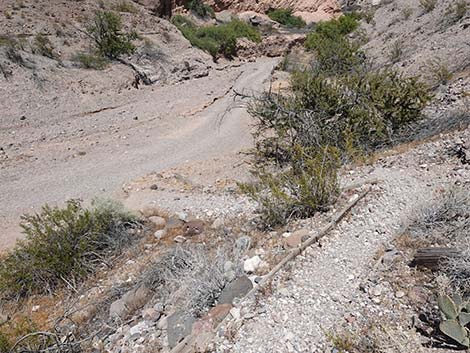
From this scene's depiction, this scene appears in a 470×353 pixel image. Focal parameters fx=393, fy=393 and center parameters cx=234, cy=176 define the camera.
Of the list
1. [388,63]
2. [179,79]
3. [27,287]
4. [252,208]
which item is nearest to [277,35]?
[179,79]

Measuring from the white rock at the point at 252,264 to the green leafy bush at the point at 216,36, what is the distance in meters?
20.8

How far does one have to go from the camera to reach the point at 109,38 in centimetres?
1761

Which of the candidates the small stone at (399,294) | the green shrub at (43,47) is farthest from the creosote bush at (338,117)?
the green shrub at (43,47)

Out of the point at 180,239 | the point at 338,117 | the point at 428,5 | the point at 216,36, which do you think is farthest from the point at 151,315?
the point at 216,36

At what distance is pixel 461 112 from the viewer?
759 cm

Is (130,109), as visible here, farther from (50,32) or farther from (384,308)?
(384,308)

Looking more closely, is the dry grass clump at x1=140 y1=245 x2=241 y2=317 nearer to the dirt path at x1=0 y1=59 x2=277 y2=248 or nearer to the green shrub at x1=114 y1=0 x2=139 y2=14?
the dirt path at x1=0 y1=59 x2=277 y2=248

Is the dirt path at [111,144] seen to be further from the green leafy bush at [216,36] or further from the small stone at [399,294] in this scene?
the green leafy bush at [216,36]

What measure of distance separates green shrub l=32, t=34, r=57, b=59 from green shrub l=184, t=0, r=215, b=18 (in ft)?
54.0

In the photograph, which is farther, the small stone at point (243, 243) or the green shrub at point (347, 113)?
the green shrub at point (347, 113)

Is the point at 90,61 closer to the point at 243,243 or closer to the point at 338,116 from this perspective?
the point at 338,116

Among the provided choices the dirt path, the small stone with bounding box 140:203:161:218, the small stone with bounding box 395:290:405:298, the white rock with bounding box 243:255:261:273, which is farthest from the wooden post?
the dirt path

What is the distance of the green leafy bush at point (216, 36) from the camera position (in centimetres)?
2373

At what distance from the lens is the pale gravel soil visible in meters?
3.39
